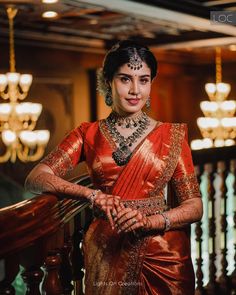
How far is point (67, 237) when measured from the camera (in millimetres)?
2219

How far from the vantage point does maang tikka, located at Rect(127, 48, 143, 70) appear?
1967mm

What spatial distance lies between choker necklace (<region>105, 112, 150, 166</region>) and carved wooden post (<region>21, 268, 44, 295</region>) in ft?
1.75

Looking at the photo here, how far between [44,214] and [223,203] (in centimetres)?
209

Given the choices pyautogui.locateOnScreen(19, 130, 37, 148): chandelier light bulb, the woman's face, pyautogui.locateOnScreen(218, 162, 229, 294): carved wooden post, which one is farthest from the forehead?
pyautogui.locateOnScreen(19, 130, 37, 148): chandelier light bulb

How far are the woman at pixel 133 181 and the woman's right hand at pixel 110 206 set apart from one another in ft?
0.23

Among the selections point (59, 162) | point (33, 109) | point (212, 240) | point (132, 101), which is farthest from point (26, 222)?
point (33, 109)

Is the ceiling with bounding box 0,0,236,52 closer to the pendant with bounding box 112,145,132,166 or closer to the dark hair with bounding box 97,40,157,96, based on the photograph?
the dark hair with bounding box 97,40,157,96

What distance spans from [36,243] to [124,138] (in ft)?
2.01

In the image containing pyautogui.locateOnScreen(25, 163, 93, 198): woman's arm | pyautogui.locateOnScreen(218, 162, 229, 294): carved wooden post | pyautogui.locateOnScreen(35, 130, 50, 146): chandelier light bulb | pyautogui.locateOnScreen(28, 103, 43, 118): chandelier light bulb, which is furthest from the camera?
pyautogui.locateOnScreen(35, 130, 50, 146): chandelier light bulb

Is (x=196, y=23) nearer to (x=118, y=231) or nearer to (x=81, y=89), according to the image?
(x=81, y=89)

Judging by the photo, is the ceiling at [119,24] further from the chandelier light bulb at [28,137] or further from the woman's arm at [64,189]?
the woman's arm at [64,189]

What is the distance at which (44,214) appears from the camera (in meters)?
1.64

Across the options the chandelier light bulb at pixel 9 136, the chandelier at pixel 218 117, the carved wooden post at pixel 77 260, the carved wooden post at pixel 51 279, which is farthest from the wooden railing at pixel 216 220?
the chandelier at pixel 218 117

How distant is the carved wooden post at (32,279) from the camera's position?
1613mm
